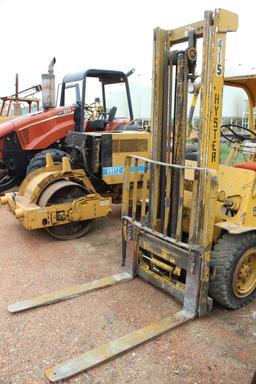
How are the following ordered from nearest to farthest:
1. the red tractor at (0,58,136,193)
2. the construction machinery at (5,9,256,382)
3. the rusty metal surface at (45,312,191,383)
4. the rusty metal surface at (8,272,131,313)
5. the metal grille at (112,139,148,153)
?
the rusty metal surface at (45,312,191,383) < the construction machinery at (5,9,256,382) < the rusty metal surface at (8,272,131,313) < the metal grille at (112,139,148,153) < the red tractor at (0,58,136,193)

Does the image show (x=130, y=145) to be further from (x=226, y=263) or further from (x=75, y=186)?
(x=226, y=263)

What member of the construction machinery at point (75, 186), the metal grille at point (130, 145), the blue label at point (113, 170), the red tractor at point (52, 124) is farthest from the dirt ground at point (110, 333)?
the red tractor at point (52, 124)

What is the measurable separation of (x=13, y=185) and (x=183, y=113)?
553 cm

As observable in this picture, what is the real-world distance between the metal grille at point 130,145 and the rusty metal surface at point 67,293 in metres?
2.14

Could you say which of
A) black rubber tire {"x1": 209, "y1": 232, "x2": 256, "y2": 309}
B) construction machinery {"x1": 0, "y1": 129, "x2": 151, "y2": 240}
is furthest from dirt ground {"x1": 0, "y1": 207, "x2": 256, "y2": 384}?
construction machinery {"x1": 0, "y1": 129, "x2": 151, "y2": 240}

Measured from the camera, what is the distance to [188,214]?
3916 mm

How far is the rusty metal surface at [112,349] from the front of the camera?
8.57 ft

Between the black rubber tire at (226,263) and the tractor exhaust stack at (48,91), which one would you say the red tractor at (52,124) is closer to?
the tractor exhaust stack at (48,91)

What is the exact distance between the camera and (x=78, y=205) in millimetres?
5203

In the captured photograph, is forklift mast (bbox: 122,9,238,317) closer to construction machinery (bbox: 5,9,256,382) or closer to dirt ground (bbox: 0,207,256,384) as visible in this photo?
construction machinery (bbox: 5,9,256,382)

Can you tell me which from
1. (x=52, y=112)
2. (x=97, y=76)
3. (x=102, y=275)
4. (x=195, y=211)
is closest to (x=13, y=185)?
(x=52, y=112)

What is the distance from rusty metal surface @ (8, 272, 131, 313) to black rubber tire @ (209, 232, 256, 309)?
1.07 meters

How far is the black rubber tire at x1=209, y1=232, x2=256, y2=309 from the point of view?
3254 mm

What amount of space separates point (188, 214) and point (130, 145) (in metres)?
2.14
